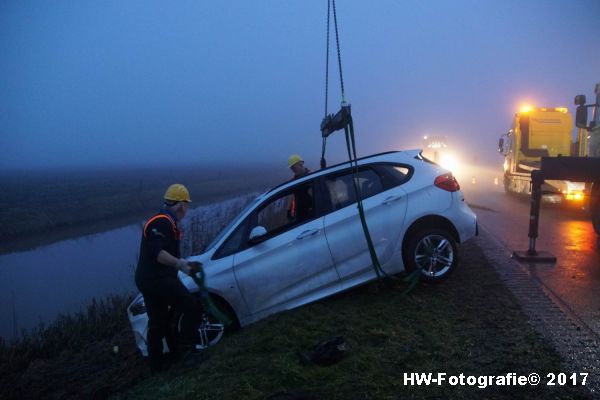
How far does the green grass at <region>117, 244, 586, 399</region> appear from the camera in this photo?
328cm

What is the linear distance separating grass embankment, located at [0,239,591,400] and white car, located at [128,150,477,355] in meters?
0.29

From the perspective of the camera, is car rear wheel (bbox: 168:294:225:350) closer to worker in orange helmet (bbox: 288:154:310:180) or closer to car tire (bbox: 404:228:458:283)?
car tire (bbox: 404:228:458:283)

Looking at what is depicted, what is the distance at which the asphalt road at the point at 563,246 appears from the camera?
5.14 m

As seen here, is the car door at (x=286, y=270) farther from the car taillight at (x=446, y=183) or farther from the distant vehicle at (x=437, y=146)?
the distant vehicle at (x=437, y=146)

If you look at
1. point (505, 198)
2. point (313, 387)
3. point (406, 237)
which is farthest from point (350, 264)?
point (505, 198)

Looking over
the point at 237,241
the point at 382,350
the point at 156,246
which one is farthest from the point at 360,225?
the point at 156,246

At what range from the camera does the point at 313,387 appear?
3295mm

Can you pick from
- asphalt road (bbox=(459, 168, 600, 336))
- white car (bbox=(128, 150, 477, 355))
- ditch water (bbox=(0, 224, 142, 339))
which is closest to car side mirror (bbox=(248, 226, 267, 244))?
white car (bbox=(128, 150, 477, 355))

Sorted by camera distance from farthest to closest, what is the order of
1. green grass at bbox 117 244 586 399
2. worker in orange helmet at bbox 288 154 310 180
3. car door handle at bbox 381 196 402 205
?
worker in orange helmet at bbox 288 154 310 180, car door handle at bbox 381 196 402 205, green grass at bbox 117 244 586 399

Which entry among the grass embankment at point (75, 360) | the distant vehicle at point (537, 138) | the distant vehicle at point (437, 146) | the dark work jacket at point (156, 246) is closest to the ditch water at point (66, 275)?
the grass embankment at point (75, 360)

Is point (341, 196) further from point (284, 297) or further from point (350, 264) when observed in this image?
point (284, 297)

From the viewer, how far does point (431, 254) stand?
18.0 feet

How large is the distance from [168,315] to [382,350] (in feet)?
8.00

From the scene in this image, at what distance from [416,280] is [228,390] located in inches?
108
